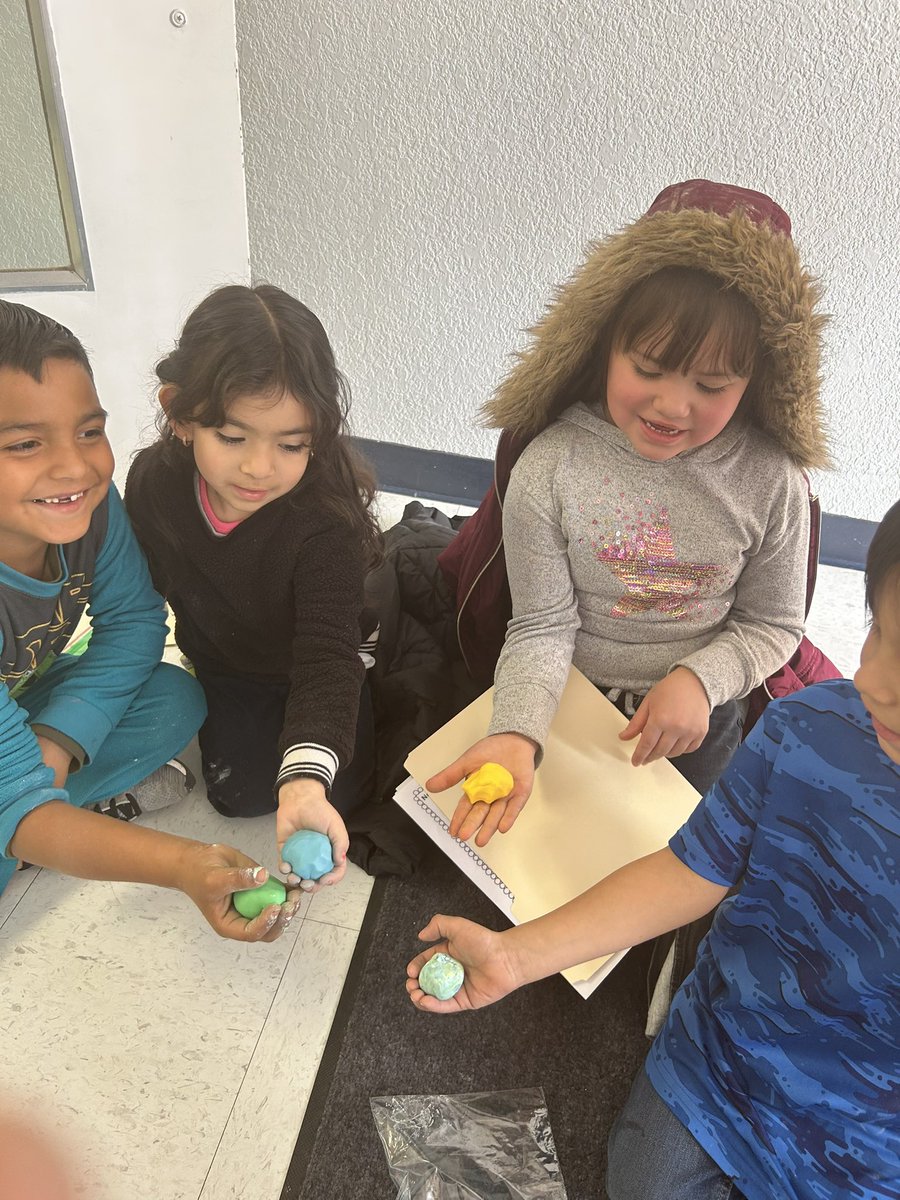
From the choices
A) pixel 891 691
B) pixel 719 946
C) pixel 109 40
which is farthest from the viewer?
pixel 109 40

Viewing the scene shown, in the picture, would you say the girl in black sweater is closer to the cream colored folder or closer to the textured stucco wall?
the cream colored folder

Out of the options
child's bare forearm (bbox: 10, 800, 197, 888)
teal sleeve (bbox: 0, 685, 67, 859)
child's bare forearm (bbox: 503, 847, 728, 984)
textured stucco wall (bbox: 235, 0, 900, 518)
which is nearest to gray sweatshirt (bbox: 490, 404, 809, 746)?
child's bare forearm (bbox: 503, 847, 728, 984)

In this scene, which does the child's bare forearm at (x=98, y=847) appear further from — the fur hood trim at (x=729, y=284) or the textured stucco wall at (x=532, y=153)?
the textured stucco wall at (x=532, y=153)

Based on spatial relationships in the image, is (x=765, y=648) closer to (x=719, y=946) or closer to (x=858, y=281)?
(x=719, y=946)

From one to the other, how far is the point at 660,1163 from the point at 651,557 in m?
0.63

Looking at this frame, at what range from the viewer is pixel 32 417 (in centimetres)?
80

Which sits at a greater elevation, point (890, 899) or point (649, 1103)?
point (890, 899)

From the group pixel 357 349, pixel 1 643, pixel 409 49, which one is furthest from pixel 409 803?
pixel 409 49

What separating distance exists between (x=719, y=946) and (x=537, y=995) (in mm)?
315

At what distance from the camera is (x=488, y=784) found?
83cm

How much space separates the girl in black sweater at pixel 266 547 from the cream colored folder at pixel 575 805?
5.8 inches

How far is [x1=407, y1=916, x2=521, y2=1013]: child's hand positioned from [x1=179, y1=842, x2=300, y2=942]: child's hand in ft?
0.49

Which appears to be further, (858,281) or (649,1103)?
(858,281)

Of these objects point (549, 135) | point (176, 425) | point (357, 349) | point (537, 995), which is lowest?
point (537, 995)
